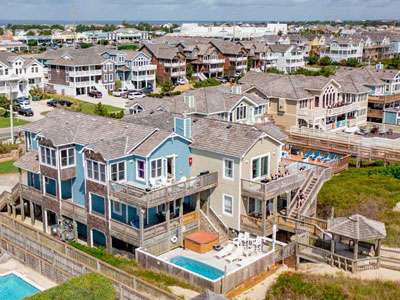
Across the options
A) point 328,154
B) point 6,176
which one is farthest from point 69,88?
point 328,154

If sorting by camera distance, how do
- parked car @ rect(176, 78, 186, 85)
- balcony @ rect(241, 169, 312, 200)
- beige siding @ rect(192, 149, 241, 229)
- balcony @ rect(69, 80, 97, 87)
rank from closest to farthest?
balcony @ rect(241, 169, 312, 200) < beige siding @ rect(192, 149, 241, 229) < balcony @ rect(69, 80, 97, 87) < parked car @ rect(176, 78, 186, 85)

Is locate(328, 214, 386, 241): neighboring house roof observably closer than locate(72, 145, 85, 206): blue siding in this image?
Yes

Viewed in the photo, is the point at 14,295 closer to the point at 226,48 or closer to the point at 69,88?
the point at 69,88

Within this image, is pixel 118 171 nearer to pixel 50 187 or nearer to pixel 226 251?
pixel 50 187

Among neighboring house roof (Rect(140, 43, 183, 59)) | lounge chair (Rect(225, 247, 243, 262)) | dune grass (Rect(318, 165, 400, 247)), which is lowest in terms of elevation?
lounge chair (Rect(225, 247, 243, 262))

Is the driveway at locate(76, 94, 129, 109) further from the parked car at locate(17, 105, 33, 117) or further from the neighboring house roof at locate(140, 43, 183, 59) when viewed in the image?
the neighboring house roof at locate(140, 43, 183, 59)

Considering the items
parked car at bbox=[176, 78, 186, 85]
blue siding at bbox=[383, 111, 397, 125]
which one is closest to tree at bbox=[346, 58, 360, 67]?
parked car at bbox=[176, 78, 186, 85]
